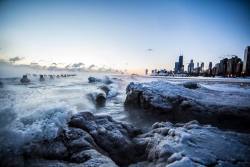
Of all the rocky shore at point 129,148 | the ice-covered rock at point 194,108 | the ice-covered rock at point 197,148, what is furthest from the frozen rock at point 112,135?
the ice-covered rock at point 194,108

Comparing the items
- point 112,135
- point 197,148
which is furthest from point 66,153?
point 197,148

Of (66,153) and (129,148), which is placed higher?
(66,153)

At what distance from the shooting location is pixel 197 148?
404 centimetres

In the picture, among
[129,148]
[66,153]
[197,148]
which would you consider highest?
[197,148]

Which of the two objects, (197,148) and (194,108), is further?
(194,108)

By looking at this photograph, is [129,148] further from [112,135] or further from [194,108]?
[194,108]

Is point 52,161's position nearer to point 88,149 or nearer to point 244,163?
point 88,149

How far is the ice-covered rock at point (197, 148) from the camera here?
3584 millimetres

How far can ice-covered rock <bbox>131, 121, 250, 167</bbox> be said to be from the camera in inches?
141

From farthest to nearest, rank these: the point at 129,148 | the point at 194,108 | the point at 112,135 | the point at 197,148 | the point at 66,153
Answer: the point at 194,108, the point at 112,135, the point at 129,148, the point at 66,153, the point at 197,148

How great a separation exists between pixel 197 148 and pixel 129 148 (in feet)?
5.70

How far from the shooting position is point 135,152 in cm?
488

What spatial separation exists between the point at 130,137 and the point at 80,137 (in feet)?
5.34

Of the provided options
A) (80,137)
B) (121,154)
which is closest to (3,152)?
(80,137)
